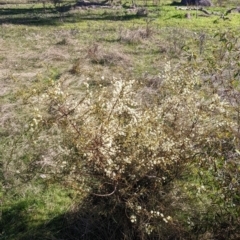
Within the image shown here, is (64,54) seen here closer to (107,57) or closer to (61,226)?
(107,57)

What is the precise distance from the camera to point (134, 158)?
4.09 m

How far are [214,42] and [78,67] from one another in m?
5.77

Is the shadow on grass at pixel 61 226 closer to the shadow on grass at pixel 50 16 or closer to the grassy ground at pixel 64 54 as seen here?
the grassy ground at pixel 64 54

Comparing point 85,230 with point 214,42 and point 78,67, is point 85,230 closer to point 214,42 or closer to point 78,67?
point 78,67

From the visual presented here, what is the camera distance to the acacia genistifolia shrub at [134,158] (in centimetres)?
390

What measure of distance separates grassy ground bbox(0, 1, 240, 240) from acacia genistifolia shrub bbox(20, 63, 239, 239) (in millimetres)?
433

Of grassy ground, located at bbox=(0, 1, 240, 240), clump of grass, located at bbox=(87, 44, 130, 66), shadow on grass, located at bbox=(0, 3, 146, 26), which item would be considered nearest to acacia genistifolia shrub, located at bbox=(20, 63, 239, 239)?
grassy ground, located at bbox=(0, 1, 240, 240)

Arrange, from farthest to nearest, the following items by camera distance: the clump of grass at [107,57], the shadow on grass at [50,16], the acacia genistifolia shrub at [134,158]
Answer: the shadow on grass at [50,16] < the clump of grass at [107,57] < the acacia genistifolia shrub at [134,158]

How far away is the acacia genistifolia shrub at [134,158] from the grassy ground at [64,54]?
433 millimetres

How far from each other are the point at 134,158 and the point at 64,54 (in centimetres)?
858

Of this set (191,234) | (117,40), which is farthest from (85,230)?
(117,40)

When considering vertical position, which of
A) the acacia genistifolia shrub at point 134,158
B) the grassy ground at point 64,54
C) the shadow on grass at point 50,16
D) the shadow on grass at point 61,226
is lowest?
the shadow on grass at point 50,16

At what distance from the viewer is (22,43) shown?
45.0 feet

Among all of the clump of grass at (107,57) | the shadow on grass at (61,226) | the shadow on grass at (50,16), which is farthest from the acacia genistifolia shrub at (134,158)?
the shadow on grass at (50,16)
